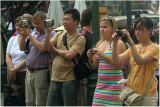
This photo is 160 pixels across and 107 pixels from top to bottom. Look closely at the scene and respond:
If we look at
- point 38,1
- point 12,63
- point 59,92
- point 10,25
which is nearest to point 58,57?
point 59,92

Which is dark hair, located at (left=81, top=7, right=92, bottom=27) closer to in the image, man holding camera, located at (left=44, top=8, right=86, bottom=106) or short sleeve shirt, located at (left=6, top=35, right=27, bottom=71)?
man holding camera, located at (left=44, top=8, right=86, bottom=106)

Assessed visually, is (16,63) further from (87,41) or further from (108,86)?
(108,86)

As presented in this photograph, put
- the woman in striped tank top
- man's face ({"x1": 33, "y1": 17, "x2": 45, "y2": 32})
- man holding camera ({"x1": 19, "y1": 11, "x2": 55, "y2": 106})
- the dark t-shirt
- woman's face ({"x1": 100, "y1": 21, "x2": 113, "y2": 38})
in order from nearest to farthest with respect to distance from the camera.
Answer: the woman in striped tank top, woman's face ({"x1": 100, "y1": 21, "x2": 113, "y2": 38}), the dark t-shirt, man holding camera ({"x1": 19, "y1": 11, "x2": 55, "y2": 106}), man's face ({"x1": 33, "y1": 17, "x2": 45, "y2": 32})

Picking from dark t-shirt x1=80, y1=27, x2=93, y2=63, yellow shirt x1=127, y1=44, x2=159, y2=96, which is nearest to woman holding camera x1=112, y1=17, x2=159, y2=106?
yellow shirt x1=127, y1=44, x2=159, y2=96

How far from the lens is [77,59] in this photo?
5145mm

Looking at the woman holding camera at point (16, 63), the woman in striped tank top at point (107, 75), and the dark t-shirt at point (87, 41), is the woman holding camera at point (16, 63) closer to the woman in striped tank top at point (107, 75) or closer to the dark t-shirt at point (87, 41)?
the dark t-shirt at point (87, 41)

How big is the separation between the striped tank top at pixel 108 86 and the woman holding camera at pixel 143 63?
515mm

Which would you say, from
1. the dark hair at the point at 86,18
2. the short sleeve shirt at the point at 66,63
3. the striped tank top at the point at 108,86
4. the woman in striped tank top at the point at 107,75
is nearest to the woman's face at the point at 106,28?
the woman in striped tank top at the point at 107,75

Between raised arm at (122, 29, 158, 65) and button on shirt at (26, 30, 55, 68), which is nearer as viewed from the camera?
raised arm at (122, 29, 158, 65)

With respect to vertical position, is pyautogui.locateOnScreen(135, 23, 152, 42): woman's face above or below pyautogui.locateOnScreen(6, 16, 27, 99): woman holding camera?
above

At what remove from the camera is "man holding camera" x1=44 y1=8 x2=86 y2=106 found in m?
5.01

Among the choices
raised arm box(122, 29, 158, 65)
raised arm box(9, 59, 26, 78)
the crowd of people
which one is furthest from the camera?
raised arm box(9, 59, 26, 78)

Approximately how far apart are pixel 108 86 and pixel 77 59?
33.3 inches

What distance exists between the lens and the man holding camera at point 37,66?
5.49 meters
